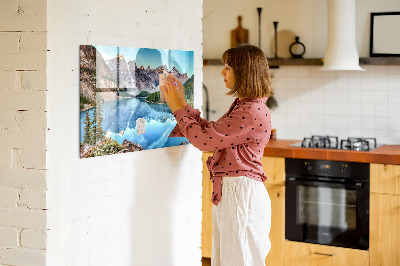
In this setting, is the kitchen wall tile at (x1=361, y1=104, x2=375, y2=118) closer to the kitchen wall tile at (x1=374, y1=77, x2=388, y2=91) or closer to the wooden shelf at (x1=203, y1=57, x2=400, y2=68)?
the kitchen wall tile at (x1=374, y1=77, x2=388, y2=91)

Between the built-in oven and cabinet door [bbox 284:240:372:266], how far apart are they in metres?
0.04

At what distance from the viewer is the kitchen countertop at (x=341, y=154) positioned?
3996mm

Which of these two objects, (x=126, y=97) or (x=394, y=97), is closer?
(x=126, y=97)

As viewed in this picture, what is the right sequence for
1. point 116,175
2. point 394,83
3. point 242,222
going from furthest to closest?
point 394,83
point 242,222
point 116,175

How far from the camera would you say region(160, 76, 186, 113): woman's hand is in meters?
2.83

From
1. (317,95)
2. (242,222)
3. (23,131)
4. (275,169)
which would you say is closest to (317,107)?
(317,95)

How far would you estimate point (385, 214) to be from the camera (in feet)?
13.2

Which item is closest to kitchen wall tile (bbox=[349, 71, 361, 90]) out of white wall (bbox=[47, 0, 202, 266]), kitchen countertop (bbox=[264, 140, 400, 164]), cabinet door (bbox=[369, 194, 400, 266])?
kitchen countertop (bbox=[264, 140, 400, 164])

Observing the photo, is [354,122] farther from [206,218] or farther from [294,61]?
[206,218]

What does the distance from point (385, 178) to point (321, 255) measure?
2.46 feet

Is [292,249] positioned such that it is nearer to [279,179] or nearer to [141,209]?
[279,179]

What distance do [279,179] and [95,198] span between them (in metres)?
2.10

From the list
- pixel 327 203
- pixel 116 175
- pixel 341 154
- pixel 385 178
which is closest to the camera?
pixel 116 175

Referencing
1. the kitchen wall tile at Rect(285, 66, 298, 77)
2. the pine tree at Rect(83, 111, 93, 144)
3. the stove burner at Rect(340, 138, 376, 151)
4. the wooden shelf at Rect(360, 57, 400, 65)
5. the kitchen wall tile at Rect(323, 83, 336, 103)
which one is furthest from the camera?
the kitchen wall tile at Rect(285, 66, 298, 77)
